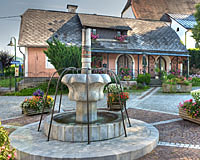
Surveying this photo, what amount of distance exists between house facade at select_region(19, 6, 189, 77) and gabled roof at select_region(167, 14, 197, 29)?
2.14 meters

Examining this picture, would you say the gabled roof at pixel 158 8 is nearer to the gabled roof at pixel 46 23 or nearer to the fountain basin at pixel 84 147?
the gabled roof at pixel 46 23

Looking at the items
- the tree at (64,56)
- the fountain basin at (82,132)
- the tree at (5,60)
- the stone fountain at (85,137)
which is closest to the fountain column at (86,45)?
the stone fountain at (85,137)

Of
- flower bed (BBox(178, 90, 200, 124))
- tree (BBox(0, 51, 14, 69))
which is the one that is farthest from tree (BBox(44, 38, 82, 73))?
tree (BBox(0, 51, 14, 69))

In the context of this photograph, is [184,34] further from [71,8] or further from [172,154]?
[172,154]

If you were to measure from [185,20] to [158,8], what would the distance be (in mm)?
4488

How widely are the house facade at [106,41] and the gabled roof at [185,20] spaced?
2139 millimetres

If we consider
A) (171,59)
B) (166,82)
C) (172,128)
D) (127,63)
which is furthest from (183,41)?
(172,128)

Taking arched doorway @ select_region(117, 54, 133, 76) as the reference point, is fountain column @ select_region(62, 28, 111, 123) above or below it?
below

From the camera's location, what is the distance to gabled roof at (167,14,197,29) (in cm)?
2427

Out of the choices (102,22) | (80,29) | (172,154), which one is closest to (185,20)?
(102,22)

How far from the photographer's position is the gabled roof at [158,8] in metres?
27.0

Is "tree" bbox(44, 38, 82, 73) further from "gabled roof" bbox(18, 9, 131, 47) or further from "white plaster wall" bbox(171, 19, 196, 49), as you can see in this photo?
"white plaster wall" bbox(171, 19, 196, 49)

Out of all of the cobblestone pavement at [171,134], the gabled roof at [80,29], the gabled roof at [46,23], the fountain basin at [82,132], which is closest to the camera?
the cobblestone pavement at [171,134]

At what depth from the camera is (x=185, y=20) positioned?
2523 cm
